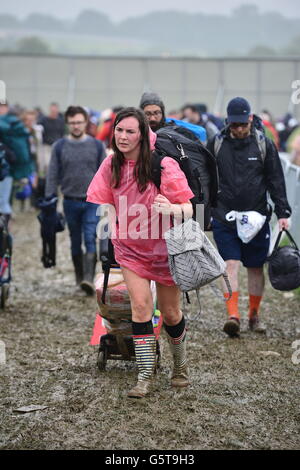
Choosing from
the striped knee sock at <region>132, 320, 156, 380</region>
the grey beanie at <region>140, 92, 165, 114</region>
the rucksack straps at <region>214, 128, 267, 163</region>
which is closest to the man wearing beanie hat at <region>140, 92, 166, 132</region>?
the grey beanie at <region>140, 92, 165, 114</region>

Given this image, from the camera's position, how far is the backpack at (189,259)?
5.50 metres

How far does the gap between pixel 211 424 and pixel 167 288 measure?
1002mm

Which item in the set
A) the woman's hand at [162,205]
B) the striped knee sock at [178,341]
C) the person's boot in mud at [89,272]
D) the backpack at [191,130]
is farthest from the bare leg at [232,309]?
the woman's hand at [162,205]

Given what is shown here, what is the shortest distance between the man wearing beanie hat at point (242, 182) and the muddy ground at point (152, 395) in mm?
778

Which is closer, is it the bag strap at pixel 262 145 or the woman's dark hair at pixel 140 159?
the woman's dark hair at pixel 140 159

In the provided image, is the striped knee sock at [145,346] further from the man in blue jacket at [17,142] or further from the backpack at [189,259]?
the man in blue jacket at [17,142]

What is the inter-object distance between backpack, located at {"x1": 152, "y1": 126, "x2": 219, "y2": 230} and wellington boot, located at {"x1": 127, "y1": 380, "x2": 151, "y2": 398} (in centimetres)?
116

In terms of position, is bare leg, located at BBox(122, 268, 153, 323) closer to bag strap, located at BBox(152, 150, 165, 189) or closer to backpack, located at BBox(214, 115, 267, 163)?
bag strap, located at BBox(152, 150, 165, 189)

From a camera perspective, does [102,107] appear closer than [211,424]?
No

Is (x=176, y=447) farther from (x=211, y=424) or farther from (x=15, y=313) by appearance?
(x=15, y=313)

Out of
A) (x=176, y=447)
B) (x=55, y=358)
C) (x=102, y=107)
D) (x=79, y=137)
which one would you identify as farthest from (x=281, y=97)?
(x=176, y=447)

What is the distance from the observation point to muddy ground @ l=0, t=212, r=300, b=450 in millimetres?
5070

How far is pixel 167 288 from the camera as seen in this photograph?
5.88 metres
